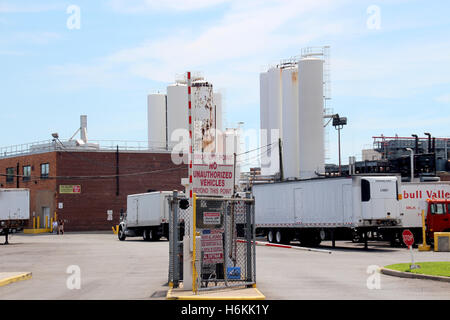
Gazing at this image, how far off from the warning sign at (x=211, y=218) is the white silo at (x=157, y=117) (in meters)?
65.8

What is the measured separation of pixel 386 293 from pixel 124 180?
2246 inches

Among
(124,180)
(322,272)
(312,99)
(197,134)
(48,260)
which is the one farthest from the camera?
(124,180)

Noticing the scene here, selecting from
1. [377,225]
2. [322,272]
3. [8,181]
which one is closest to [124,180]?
[8,181]

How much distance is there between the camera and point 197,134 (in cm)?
4978

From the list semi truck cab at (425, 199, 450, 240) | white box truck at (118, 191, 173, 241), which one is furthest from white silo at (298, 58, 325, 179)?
semi truck cab at (425, 199, 450, 240)

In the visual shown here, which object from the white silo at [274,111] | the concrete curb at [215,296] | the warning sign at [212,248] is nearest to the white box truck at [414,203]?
the warning sign at [212,248]

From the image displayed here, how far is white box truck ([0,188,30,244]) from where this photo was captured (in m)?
43.8

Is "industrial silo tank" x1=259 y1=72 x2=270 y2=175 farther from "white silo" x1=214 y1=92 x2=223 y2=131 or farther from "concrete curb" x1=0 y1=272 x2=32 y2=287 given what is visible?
"concrete curb" x1=0 y1=272 x2=32 y2=287

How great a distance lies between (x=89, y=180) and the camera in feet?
226

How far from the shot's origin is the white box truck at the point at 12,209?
4384 centimetres

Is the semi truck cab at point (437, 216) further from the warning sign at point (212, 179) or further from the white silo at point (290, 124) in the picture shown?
the white silo at point (290, 124)

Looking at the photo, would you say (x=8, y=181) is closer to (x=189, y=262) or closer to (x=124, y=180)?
(x=124, y=180)

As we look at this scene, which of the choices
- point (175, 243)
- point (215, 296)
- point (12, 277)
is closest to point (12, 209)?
point (12, 277)
